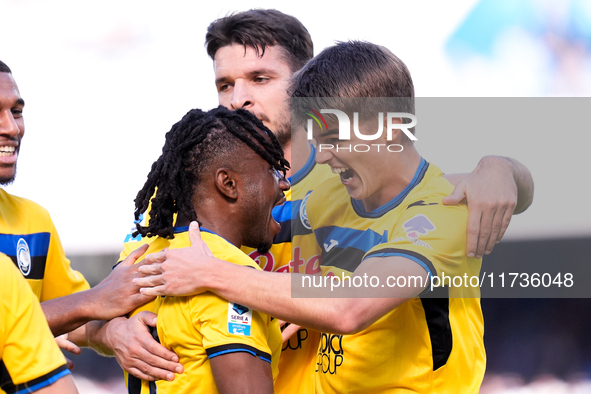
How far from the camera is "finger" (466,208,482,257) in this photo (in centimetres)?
177

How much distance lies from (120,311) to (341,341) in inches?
29.8

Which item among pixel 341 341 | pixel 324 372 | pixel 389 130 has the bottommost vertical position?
pixel 324 372

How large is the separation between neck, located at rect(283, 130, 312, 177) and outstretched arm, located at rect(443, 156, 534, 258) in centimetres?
80

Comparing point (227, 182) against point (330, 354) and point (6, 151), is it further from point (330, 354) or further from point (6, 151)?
point (6, 151)

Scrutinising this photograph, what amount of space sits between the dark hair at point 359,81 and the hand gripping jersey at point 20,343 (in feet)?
3.85

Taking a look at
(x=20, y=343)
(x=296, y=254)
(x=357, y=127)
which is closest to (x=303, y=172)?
(x=296, y=254)

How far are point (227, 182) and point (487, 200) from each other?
851mm

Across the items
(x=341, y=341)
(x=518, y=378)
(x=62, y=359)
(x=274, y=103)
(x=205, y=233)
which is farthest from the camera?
(x=518, y=378)

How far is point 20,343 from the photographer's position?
47.4 inches

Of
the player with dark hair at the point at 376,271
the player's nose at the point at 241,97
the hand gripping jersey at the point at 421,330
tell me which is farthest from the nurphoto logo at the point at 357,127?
the player's nose at the point at 241,97

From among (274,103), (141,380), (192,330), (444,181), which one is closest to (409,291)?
(444,181)

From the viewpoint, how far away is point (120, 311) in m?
1.85

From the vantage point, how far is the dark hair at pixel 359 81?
1.95 m

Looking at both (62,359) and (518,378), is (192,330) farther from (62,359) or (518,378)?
(518,378)
